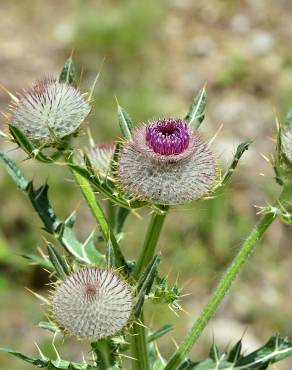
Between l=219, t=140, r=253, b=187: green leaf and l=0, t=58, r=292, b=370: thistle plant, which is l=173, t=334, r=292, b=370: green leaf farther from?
l=219, t=140, r=253, b=187: green leaf

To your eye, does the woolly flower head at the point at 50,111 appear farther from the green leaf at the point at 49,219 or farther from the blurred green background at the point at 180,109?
the blurred green background at the point at 180,109

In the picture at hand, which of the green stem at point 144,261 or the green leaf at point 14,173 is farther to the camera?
the green leaf at point 14,173

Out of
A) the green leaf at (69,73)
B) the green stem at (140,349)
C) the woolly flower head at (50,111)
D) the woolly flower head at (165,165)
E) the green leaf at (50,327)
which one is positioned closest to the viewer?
the green leaf at (50,327)

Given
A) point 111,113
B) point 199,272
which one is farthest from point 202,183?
point 111,113

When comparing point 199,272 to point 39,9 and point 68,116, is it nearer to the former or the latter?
point 68,116

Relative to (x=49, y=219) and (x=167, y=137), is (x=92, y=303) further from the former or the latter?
(x=167, y=137)

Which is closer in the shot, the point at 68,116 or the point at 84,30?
the point at 68,116

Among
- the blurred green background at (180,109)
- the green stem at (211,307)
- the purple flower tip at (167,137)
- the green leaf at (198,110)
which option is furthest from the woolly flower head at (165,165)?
the blurred green background at (180,109)

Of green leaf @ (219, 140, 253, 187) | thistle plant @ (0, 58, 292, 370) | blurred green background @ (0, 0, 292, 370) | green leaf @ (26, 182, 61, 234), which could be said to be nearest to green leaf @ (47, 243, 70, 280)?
thistle plant @ (0, 58, 292, 370)
